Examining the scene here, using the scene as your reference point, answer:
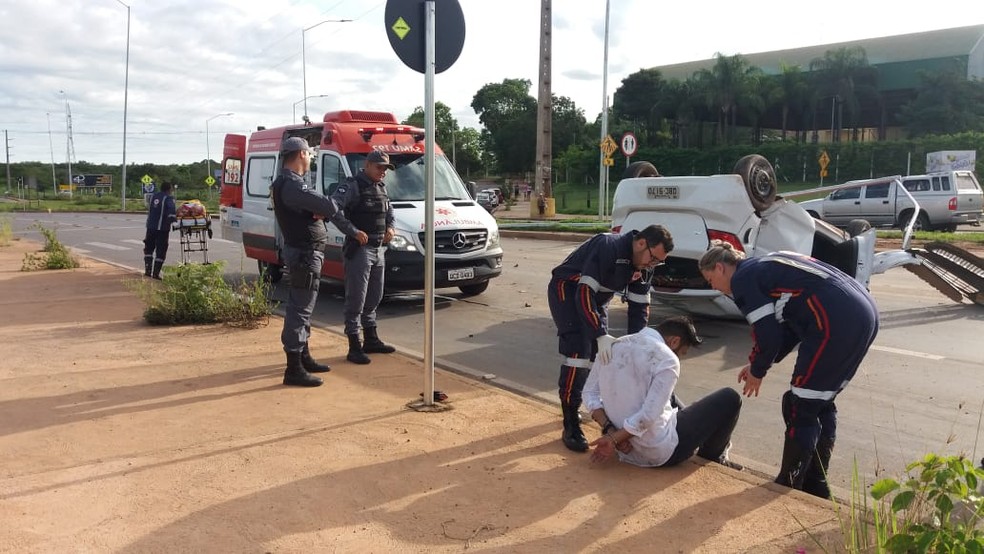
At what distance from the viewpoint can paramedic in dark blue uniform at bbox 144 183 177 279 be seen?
517 inches

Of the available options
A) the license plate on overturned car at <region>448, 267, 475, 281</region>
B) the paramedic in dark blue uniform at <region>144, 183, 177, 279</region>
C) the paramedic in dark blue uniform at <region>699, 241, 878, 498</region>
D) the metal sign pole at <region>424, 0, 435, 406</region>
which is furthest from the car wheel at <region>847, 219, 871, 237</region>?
the paramedic in dark blue uniform at <region>144, 183, 177, 279</region>

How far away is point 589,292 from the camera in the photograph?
4.34m

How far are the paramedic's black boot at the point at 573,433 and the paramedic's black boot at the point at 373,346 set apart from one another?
2.78 meters

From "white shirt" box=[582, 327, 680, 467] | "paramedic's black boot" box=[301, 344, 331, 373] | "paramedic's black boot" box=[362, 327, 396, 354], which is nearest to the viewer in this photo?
"white shirt" box=[582, 327, 680, 467]

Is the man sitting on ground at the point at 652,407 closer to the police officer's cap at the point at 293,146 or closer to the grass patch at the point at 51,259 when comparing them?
Answer: the police officer's cap at the point at 293,146

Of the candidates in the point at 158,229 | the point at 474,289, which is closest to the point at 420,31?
the point at 474,289

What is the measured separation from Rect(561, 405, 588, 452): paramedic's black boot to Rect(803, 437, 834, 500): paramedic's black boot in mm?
1202

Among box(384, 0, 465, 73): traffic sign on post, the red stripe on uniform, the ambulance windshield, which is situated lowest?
the red stripe on uniform

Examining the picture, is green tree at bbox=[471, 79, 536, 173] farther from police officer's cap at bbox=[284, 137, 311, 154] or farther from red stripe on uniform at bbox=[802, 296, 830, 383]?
red stripe on uniform at bbox=[802, 296, 830, 383]

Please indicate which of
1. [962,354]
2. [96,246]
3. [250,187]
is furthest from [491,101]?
[962,354]

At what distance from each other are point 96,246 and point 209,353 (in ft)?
54.4

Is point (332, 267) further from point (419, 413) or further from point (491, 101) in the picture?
point (491, 101)

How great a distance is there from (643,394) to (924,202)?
829 inches

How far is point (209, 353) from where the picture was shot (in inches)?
269
